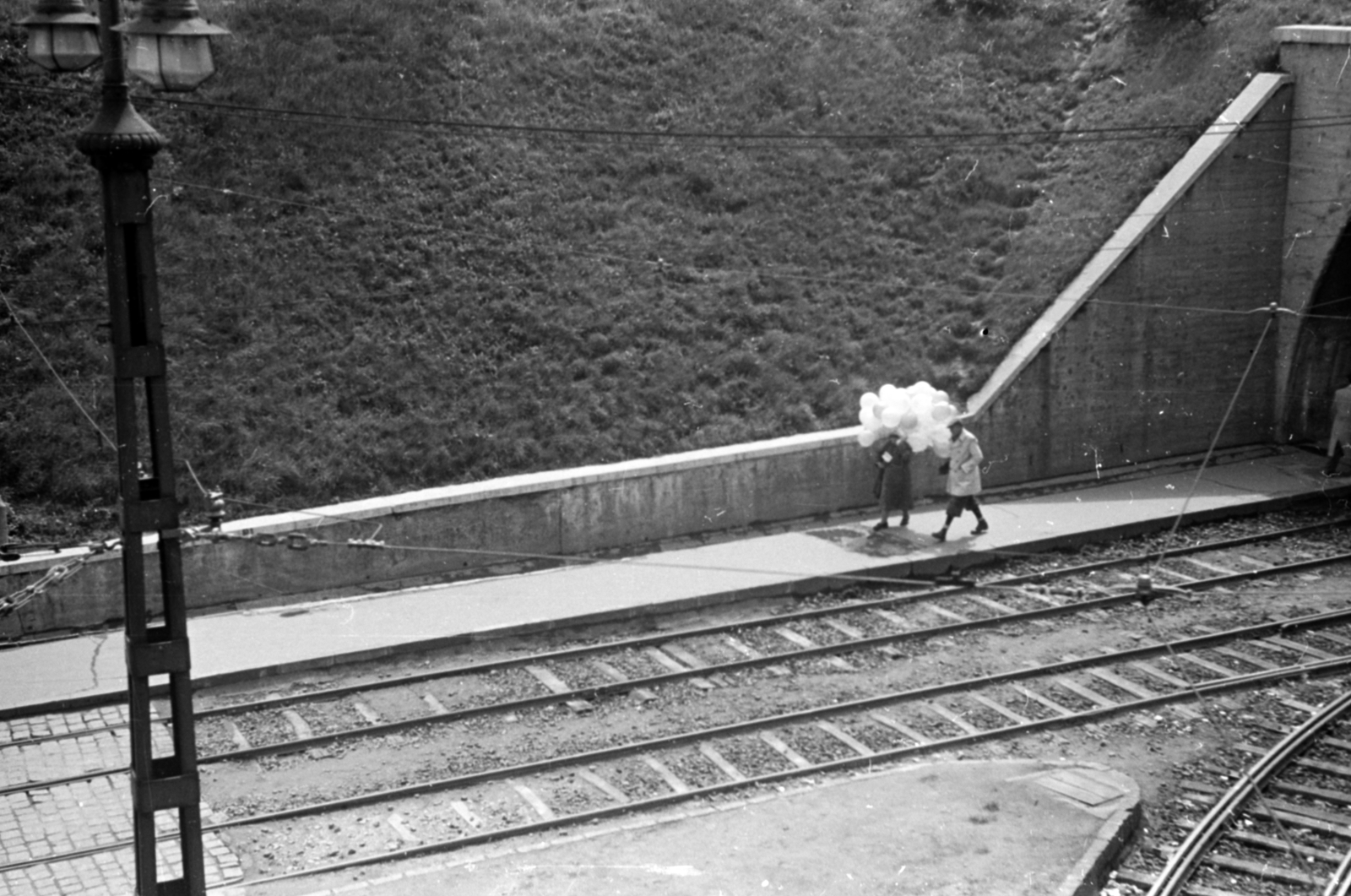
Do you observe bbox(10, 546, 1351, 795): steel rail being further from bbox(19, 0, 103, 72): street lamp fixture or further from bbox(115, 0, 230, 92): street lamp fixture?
bbox(115, 0, 230, 92): street lamp fixture

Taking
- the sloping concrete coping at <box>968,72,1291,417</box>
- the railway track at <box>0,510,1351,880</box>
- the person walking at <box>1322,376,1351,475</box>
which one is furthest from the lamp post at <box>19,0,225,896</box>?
the person walking at <box>1322,376,1351,475</box>

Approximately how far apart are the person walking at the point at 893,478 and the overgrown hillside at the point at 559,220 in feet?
6.32

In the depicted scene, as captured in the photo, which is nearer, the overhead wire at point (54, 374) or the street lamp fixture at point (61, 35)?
the street lamp fixture at point (61, 35)

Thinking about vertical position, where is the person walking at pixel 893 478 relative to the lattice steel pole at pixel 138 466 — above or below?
below

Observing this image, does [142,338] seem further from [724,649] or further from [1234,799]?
[1234,799]

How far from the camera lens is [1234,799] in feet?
40.7

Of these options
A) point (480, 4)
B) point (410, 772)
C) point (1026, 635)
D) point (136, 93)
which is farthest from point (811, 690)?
point (480, 4)

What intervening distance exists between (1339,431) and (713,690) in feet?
38.4

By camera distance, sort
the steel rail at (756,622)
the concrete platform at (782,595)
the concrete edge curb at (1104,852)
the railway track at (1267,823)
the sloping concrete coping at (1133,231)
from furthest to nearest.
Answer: the sloping concrete coping at (1133,231), the steel rail at (756,622), the railway track at (1267,823), the concrete platform at (782,595), the concrete edge curb at (1104,852)

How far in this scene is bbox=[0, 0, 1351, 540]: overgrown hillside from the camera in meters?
18.6

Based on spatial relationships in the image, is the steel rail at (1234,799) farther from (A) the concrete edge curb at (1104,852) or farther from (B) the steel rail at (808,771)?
(B) the steel rail at (808,771)

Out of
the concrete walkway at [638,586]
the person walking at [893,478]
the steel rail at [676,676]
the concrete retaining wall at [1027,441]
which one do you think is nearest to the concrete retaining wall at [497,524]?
the concrete retaining wall at [1027,441]

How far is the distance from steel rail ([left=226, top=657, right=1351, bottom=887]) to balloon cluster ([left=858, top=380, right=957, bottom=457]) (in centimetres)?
484

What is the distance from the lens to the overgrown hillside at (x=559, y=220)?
1856cm
